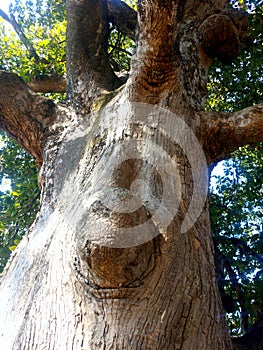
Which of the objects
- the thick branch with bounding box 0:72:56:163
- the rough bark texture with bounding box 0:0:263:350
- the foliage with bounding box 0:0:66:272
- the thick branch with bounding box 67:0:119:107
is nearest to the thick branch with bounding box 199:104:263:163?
the rough bark texture with bounding box 0:0:263:350

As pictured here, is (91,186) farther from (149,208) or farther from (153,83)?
(153,83)

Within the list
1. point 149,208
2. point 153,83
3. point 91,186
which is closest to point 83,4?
point 153,83

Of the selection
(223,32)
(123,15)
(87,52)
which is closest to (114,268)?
(87,52)

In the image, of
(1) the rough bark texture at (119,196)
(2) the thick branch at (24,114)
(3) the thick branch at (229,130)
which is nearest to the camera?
(1) the rough bark texture at (119,196)

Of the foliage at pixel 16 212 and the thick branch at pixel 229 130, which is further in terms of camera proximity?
the foliage at pixel 16 212

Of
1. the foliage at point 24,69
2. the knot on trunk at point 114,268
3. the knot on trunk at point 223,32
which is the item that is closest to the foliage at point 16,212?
the foliage at point 24,69

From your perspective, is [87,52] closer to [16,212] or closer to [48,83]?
[48,83]

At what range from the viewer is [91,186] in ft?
8.78

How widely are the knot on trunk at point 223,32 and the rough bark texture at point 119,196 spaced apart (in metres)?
0.02

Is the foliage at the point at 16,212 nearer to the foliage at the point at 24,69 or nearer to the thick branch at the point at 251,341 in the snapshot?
the foliage at the point at 24,69

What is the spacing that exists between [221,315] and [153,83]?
1.66 meters

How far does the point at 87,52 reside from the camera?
4.16 m

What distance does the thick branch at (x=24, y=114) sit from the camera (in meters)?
3.59

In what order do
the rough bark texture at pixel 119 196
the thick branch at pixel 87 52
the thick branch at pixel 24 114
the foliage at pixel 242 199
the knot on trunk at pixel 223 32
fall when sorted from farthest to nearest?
the foliage at pixel 242 199, the knot on trunk at pixel 223 32, the thick branch at pixel 87 52, the thick branch at pixel 24 114, the rough bark texture at pixel 119 196
